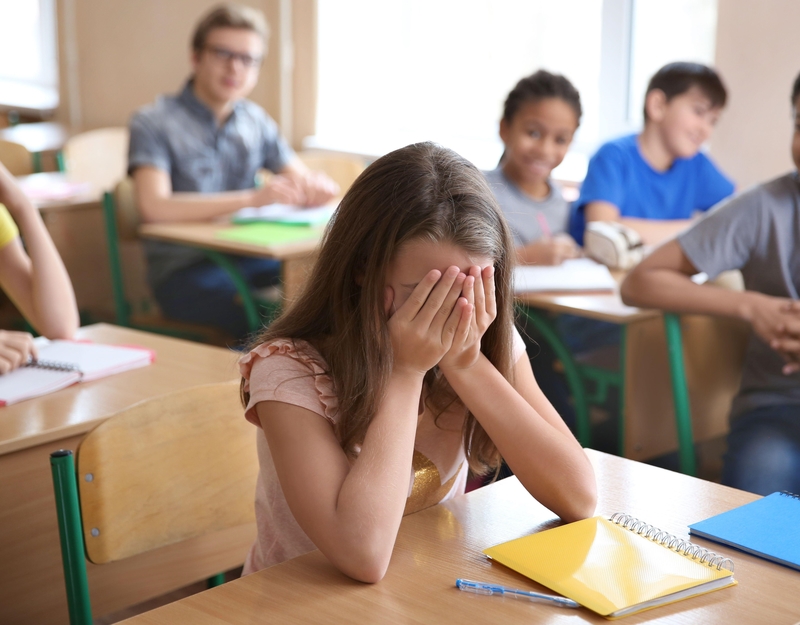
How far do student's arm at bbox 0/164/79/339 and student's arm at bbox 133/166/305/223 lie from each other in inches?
50.0

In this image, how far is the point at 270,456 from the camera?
1.20m

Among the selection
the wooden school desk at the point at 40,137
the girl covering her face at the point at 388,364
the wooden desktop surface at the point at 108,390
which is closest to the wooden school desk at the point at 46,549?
the wooden desktop surface at the point at 108,390

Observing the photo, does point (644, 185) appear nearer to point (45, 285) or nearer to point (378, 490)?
point (45, 285)

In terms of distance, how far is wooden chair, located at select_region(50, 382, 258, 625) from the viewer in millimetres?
1182

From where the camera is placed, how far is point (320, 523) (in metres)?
0.99

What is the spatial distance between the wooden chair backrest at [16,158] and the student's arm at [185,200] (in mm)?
714

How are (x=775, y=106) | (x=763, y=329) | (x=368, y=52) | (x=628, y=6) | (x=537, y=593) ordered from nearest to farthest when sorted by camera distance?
(x=537, y=593) < (x=763, y=329) < (x=775, y=106) < (x=628, y=6) < (x=368, y=52)

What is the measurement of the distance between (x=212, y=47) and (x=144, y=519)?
248cm

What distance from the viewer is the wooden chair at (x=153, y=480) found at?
3.88ft

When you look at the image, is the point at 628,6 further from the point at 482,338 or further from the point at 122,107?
the point at 122,107

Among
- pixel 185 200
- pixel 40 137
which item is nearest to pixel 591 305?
pixel 185 200

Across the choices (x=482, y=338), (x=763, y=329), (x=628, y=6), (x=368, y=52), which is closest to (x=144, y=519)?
(x=482, y=338)

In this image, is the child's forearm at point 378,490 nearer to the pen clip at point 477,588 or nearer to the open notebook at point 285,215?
the pen clip at point 477,588

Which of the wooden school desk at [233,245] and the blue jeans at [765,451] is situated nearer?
the blue jeans at [765,451]
